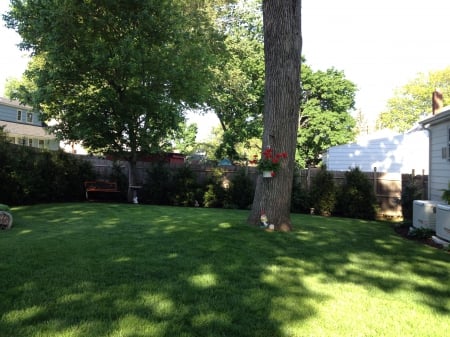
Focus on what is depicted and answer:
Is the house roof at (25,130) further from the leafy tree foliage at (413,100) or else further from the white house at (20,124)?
the leafy tree foliage at (413,100)

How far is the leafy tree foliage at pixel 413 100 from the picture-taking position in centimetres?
4409

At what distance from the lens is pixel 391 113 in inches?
1948

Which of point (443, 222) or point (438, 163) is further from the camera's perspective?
point (438, 163)

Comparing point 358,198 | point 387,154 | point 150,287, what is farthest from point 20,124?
point 150,287

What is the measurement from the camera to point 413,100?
47750 millimetres

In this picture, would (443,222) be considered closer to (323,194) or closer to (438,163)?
(438,163)

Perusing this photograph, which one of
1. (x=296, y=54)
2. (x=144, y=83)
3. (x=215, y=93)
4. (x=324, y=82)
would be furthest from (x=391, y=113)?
(x=296, y=54)

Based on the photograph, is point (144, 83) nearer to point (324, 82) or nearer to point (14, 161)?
point (14, 161)

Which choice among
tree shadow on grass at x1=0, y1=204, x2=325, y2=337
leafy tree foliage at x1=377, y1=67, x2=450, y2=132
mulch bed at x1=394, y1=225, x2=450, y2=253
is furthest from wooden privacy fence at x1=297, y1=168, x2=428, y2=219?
leafy tree foliage at x1=377, y1=67, x2=450, y2=132

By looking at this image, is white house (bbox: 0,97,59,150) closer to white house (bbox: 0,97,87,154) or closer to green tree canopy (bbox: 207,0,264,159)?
white house (bbox: 0,97,87,154)

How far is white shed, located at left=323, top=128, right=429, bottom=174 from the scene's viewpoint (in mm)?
19641

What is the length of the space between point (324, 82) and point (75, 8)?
62.1 feet

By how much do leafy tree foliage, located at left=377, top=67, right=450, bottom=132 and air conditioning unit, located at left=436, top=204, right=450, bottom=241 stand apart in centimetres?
4157

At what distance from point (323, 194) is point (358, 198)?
1.15 metres
